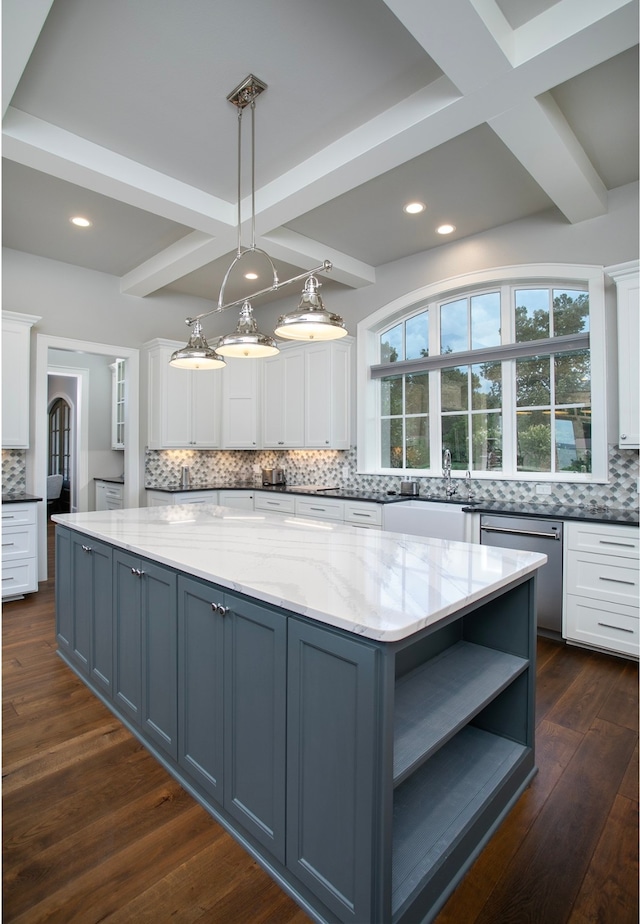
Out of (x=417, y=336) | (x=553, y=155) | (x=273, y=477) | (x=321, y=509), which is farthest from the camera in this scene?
(x=273, y=477)

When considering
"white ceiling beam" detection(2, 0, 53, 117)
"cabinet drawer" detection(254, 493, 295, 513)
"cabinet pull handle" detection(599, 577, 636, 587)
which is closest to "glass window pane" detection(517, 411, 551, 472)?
"cabinet pull handle" detection(599, 577, 636, 587)

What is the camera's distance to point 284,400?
5.69 metres

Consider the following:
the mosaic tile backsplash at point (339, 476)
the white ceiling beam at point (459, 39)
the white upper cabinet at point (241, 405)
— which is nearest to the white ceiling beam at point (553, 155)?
the white ceiling beam at point (459, 39)

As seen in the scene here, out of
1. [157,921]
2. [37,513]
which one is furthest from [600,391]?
[37,513]

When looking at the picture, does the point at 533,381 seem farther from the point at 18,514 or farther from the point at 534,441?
the point at 18,514

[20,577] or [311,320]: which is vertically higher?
[311,320]

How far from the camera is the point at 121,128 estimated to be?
9.43 ft

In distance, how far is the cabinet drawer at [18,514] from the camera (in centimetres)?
422

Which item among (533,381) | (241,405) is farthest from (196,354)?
(241,405)

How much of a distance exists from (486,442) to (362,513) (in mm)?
1310

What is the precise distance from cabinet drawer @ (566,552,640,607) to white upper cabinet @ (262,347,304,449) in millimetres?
3068

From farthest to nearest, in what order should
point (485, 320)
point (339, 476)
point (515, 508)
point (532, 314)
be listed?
point (339, 476) < point (485, 320) < point (532, 314) < point (515, 508)

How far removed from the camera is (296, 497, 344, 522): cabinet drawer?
4691 mm

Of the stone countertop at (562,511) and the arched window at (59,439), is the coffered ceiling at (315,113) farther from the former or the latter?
the arched window at (59,439)
